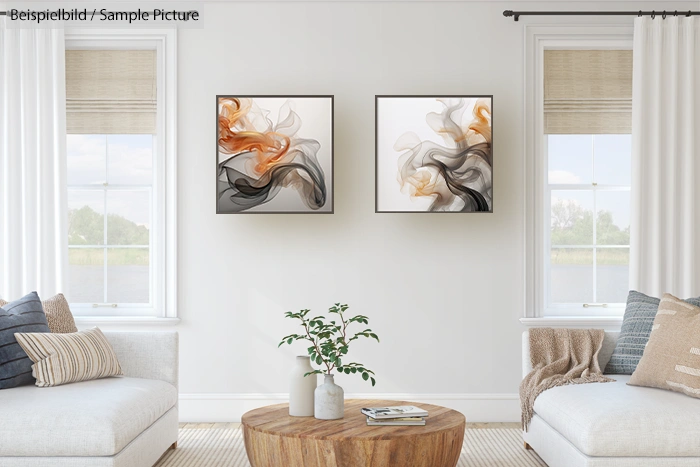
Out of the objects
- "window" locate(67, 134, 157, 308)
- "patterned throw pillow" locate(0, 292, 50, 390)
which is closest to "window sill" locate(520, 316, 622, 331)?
"window" locate(67, 134, 157, 308)

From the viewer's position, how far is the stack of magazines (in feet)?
9.12

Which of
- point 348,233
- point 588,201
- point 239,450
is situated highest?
point 588,201

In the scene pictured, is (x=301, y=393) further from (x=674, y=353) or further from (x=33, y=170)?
(x=33, y=170)

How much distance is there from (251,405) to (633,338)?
7.39 ft

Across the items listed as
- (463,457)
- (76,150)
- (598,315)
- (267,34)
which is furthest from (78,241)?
(598,315)

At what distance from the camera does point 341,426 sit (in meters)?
2.75

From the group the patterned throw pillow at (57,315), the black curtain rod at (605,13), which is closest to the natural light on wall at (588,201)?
the black curtain rod at (605,13)

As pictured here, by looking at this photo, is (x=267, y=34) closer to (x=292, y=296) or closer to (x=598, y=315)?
(x=292, y=296)

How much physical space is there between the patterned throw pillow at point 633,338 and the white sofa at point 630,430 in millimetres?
531

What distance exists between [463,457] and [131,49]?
10.3ft

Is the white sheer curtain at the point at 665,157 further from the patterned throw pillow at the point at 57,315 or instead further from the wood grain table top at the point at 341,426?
the patterned throw pillow at the point at 57,315

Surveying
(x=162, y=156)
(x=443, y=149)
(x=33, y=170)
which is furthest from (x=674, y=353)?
(x=33, y=170)

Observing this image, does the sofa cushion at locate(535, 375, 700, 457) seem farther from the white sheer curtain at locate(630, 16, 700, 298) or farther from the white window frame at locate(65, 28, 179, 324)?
the white window frame at locate(65, 28, 179, 324)

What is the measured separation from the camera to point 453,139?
4.12 m
